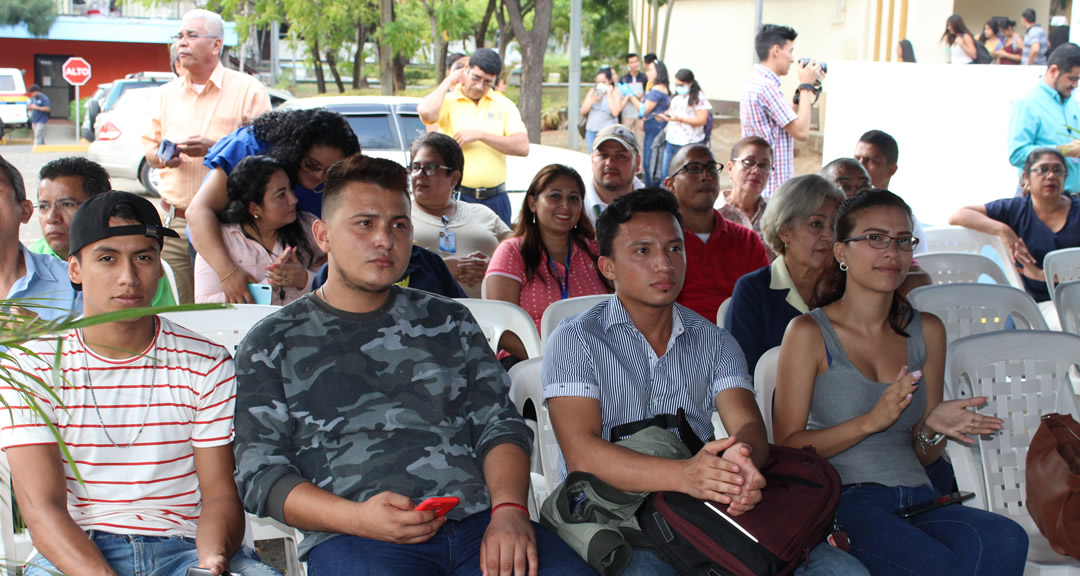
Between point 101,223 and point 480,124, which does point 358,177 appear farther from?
point 480,124

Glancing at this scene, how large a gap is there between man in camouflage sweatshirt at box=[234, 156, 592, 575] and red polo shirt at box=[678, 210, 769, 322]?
1.85m

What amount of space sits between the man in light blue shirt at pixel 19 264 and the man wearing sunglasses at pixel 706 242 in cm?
249

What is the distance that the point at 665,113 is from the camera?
11.6 m

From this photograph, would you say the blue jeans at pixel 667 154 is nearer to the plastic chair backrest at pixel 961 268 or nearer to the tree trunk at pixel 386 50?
the plastic chair backrest at pixel 961 268

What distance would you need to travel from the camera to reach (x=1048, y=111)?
19.9 ft

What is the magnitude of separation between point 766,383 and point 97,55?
31.8 m

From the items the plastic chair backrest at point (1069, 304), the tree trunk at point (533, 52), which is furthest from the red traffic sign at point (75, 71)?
the plastic chair backrest at point (1069, 304)

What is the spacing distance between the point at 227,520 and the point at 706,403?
1.32 m

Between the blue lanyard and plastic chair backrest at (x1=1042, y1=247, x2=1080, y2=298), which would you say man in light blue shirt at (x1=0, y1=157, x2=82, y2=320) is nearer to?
the blue lanyard

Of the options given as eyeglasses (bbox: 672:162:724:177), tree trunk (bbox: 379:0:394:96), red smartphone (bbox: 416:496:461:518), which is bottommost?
red smartphone (bbox: 416:496:461:518)

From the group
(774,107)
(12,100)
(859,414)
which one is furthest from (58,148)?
(859,414)

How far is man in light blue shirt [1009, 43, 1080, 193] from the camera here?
6.03m

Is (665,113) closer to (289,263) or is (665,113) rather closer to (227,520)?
(289,263)

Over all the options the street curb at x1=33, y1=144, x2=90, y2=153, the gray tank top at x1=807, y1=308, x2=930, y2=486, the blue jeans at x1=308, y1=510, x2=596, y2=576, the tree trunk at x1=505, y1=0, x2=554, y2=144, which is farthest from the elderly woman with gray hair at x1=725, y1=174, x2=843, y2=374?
the street curb at x1=33, y1=144, x2=90, y2=153
